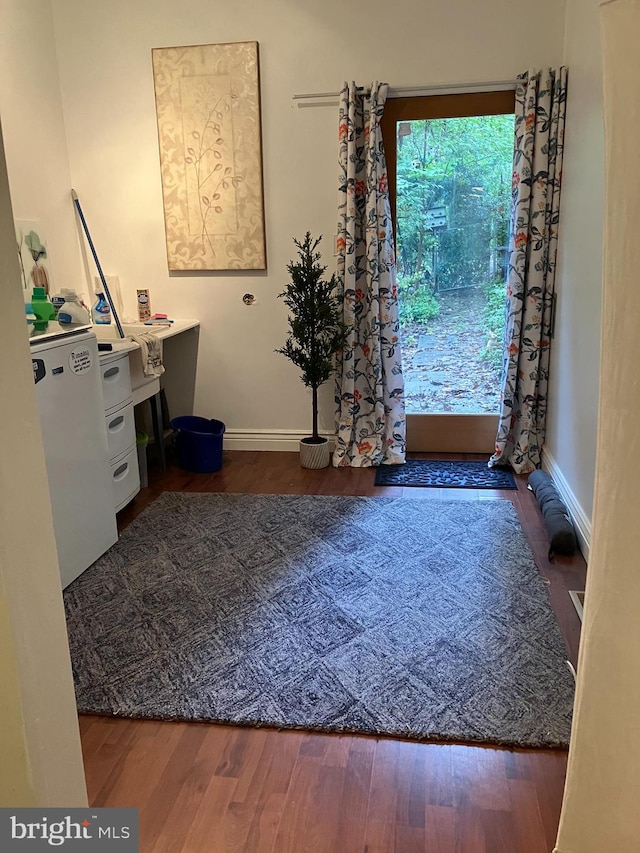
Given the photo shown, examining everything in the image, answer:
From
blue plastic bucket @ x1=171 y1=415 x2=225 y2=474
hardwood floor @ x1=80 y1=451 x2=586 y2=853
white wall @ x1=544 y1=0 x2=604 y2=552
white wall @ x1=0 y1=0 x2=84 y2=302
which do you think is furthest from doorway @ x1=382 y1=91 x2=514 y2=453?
hardwood floor @ x1=80 y1=451 x2=586 y2=853

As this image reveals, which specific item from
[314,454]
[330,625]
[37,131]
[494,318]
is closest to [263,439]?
[314,454]

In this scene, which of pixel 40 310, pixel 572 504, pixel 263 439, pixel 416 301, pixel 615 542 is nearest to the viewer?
pixel 615 542

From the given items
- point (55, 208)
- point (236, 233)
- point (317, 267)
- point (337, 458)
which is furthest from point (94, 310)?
point (337, 458)

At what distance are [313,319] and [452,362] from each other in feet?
3.02

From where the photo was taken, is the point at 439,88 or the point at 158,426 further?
the point at 158,426

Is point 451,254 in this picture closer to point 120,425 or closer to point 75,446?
point 120,425

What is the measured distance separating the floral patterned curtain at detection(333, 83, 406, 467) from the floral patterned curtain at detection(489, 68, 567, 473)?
2.05ft

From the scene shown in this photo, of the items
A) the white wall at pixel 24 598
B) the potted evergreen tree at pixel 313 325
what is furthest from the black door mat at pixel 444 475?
the white wall at pixel 24 598

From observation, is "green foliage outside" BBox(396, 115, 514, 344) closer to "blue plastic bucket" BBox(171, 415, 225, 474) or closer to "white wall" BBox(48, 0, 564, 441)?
"white wall" BBox(48, 0, 564, 441)

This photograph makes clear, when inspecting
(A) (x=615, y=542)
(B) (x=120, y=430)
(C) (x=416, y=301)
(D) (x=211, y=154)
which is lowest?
(B) (x=120, y=430)

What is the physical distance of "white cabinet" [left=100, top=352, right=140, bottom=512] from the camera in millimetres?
2875

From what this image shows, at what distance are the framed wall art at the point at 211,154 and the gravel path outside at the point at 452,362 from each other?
1060mm

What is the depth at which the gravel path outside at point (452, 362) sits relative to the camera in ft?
12.5

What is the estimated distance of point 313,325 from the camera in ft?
11.6
